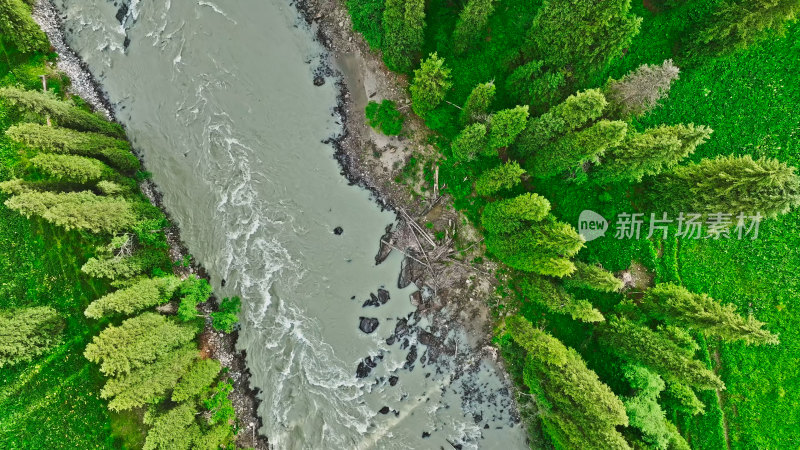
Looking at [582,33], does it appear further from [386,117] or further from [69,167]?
[69,167]

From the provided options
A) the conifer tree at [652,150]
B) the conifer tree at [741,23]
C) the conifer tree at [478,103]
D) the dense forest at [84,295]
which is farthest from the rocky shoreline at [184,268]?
the conifer tree at [741,23]

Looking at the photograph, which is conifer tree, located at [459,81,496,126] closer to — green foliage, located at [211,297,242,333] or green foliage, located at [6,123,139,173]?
green foliage, located at [211,297,242,333]

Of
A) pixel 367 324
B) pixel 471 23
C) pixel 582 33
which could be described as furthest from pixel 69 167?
pixel 582 33

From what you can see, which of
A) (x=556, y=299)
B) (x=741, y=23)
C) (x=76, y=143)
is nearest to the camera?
(x=741, y=23)

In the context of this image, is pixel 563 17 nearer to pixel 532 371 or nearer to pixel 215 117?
pixel 532 371

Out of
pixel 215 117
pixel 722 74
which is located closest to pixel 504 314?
pixel 722 74

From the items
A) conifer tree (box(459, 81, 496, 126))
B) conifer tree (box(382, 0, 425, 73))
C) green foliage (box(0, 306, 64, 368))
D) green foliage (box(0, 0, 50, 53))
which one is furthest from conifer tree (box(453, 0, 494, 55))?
green foliage (box(0, 306, 64, 368))
